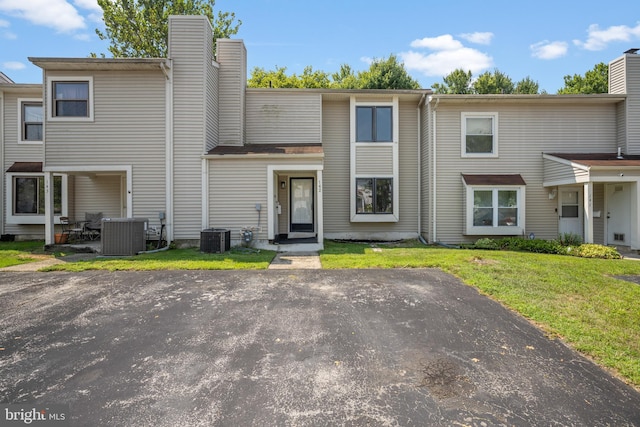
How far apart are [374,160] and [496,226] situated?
5.10 meters

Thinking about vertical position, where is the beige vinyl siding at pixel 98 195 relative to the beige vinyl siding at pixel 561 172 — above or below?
below

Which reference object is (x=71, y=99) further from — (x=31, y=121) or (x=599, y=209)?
(x=599, y=209)

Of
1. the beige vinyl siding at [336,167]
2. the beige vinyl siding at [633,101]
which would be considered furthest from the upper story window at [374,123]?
the beige vinyl siding at [633,101]

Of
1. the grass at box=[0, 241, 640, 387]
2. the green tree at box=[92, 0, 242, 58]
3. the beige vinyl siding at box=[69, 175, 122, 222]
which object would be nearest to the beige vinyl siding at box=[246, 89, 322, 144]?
the grass at box=[0, 241, 640, 387]

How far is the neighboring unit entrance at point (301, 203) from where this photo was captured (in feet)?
42.8

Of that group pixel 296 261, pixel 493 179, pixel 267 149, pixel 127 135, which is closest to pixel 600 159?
pixel 493 179

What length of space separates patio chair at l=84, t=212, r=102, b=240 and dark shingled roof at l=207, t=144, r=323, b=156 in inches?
202

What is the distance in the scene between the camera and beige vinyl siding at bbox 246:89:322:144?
1282 centimetres

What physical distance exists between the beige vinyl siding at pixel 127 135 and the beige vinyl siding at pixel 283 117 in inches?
130

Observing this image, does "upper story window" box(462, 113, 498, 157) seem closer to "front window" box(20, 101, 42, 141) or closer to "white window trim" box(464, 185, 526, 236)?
"white window trim" box(464, 185, 526, 236)

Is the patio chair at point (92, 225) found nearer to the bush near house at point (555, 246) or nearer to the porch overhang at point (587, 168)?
the bush near house at point (555, 246)

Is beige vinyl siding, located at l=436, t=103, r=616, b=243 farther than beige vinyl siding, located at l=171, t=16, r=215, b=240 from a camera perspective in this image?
Yes

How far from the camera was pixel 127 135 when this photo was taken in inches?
433

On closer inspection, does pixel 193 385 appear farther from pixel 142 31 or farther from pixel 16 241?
Result: pixel 142 31
